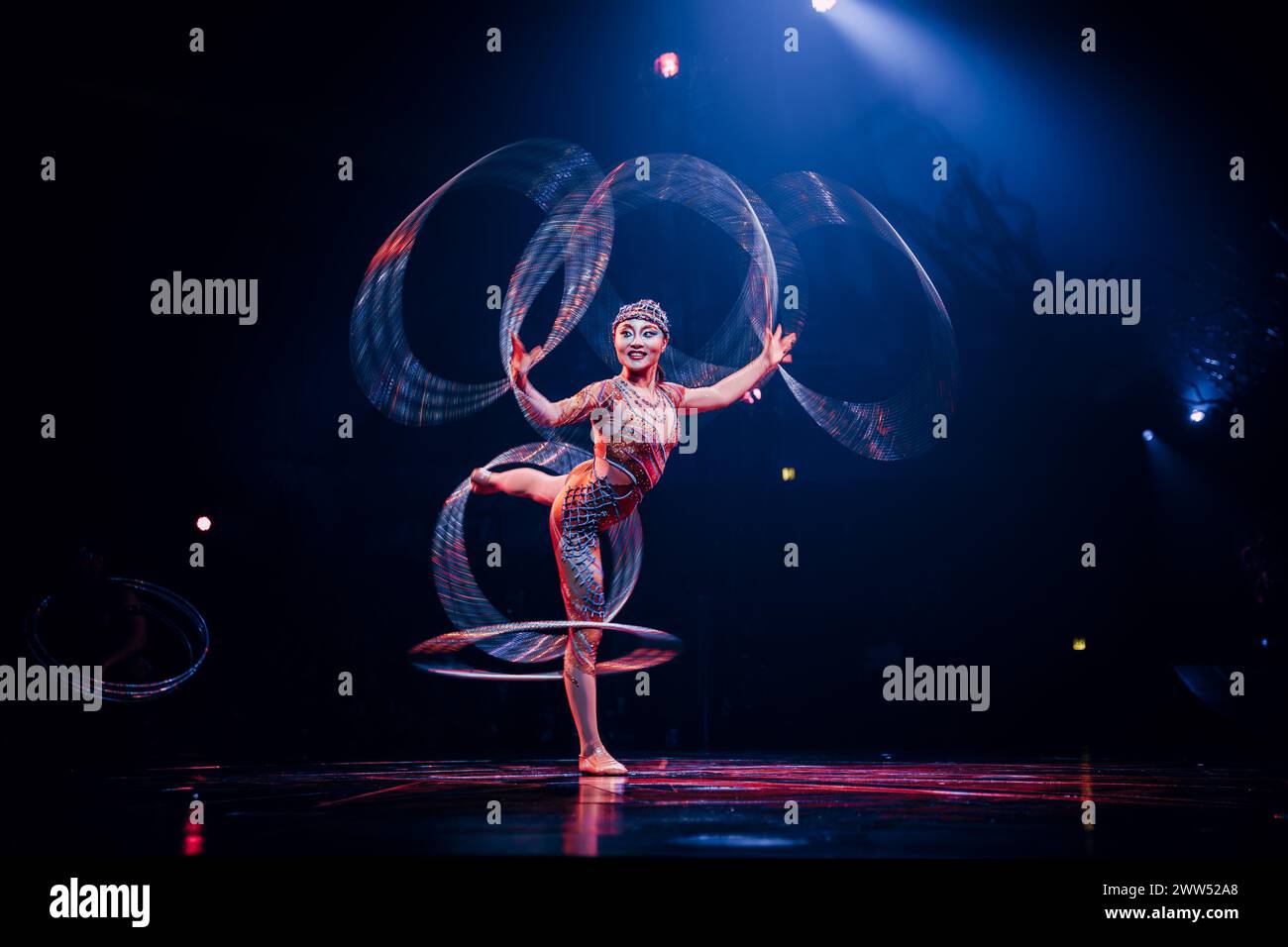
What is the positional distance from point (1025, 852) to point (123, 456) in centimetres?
712

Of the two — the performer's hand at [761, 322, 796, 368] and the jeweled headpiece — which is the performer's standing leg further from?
the performer's hand at [761, 322, 796, 368]

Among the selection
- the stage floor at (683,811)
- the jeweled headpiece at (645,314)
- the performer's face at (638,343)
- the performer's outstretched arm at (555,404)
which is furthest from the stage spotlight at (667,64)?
the stage floor at (683,811)

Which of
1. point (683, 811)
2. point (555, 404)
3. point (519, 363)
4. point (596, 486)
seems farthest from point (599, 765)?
point (519, 363)

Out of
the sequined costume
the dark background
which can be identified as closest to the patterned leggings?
the sequined costume

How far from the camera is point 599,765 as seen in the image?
5.09 m

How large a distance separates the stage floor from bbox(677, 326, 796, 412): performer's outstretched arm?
5.67 ft

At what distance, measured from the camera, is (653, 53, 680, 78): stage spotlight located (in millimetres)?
7359

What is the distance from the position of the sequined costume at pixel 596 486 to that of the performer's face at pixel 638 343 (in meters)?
0.12

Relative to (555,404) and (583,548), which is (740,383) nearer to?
(555,404)

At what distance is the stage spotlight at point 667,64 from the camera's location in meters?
7.36

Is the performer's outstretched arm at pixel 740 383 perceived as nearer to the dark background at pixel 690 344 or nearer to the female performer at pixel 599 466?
the female performer at pixel 599 466

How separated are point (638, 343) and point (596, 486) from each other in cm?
70

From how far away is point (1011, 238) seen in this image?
7.60m

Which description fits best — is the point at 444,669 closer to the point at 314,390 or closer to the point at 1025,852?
the point at 1025,852
